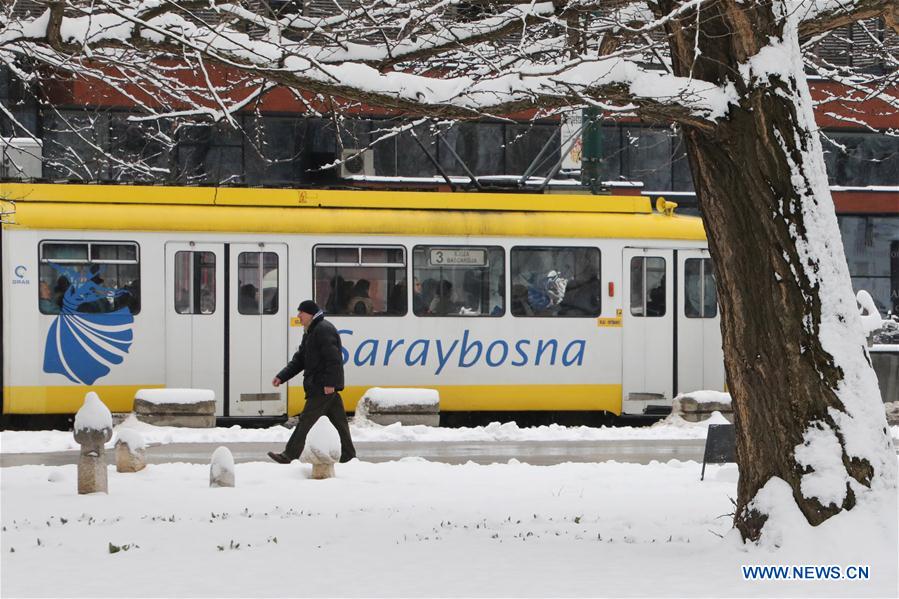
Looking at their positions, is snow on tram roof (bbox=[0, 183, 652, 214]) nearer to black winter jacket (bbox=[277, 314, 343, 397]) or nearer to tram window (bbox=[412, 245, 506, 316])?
tram window (bbox=[412, 245, 506, 316])

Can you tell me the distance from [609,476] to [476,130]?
19253 millimetres

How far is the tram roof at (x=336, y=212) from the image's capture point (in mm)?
16766

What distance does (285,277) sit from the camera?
56.5 feet

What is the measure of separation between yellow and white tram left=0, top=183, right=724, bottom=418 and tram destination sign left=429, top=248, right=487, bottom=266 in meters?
0.02

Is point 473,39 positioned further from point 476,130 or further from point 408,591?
point 476,130

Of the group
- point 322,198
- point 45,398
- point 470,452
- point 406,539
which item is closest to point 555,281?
point 322,198

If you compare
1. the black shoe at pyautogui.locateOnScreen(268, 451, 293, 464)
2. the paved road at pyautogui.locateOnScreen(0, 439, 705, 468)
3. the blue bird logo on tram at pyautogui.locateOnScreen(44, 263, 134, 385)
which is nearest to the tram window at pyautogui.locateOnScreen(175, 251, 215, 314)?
the blue bird logo on tram at pyautogui.locateOnScreen(44, 263, 134, 385)

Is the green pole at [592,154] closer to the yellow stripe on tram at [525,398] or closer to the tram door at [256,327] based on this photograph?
the yellow stripe on tram at [525,398]

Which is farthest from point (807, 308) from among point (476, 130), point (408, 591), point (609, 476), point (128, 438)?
point (476, 130)

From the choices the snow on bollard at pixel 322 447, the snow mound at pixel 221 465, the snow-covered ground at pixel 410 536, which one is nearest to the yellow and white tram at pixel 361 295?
the snow-covered ground at pixel 410 536

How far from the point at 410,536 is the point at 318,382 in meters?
4.52

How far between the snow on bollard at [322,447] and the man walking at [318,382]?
1.22 meters

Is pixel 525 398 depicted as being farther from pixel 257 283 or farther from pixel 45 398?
pixel 45 398

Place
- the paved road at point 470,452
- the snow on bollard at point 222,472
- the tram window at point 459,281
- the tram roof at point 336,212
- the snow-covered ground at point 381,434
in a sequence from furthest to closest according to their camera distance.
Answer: the tram window at point 459,281
the tram roof at point 336,212
the snow-covered ground at point 381,434
the paved road at point 470,452
the snow on bollard at point 222,472
